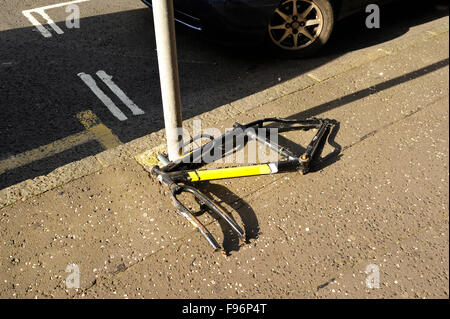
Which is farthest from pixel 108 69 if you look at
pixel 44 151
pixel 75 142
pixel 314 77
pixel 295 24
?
pixel 314 77

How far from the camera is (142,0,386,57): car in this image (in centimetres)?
459

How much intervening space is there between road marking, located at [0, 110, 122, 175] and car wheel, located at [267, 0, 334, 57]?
2059 mm

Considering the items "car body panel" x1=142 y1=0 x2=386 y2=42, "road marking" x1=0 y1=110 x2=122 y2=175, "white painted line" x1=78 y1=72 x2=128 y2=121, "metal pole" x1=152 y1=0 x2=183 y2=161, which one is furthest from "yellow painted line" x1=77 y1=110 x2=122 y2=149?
"car body panel" x1=142 y1=0 x2=386 y2=42

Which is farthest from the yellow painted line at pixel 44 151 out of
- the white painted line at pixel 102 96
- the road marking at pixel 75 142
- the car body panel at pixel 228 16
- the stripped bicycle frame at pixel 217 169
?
the car body panel at pixel 228 16

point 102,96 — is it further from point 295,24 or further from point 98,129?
point 295,24

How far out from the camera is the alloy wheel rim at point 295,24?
4.88m

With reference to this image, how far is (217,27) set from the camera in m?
4.71

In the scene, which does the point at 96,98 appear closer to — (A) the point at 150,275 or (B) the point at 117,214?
(B) the point at 117,214

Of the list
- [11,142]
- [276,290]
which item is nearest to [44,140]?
[11,142]

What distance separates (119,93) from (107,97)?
0.13m

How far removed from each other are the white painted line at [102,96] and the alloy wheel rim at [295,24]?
184cm

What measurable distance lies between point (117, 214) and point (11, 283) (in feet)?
2.65

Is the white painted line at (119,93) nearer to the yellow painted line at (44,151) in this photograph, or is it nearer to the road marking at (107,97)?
the road marking at (107,97)

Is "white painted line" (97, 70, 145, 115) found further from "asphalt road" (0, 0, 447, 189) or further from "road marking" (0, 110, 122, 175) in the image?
"road marking" (0, 110, 122, 175)
